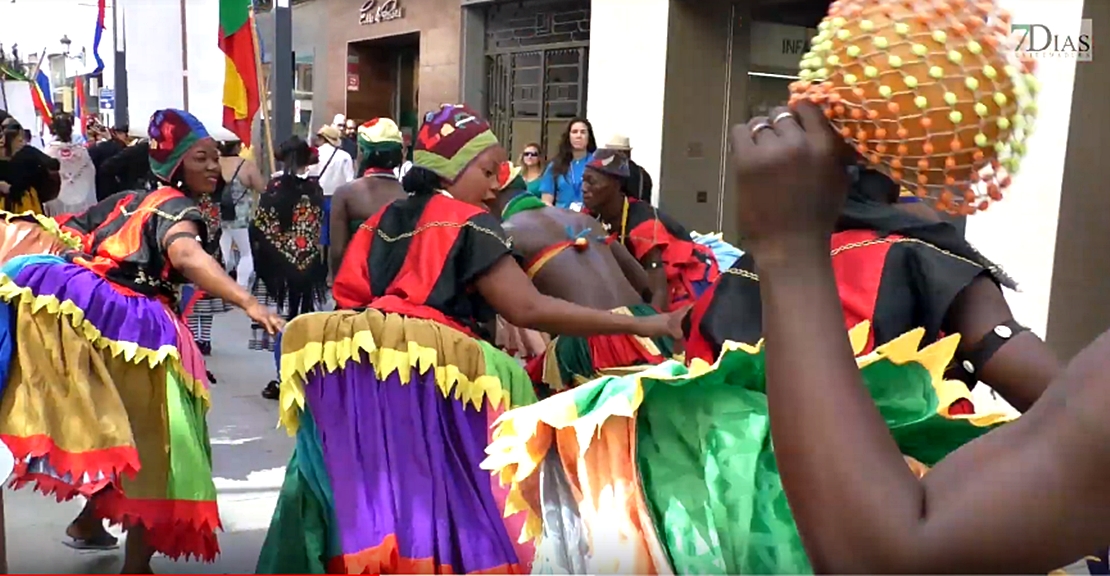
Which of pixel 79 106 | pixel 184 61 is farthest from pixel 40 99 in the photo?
pixel 184 61

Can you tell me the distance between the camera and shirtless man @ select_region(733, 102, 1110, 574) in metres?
0.79

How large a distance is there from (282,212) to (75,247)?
3.36 m

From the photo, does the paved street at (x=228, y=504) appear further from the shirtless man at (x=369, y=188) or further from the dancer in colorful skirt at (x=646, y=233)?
the dancer in colorful skirt at (x=646, y=233)

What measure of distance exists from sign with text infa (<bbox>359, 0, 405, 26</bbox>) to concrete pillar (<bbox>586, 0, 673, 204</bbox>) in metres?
4.41

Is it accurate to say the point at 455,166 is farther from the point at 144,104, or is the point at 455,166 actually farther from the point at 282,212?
the point at 282,212

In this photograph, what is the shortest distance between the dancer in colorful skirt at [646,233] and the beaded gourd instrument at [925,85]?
11.2 feet

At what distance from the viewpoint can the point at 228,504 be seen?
180 inches

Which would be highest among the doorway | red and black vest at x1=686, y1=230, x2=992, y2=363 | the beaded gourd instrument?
the doorway

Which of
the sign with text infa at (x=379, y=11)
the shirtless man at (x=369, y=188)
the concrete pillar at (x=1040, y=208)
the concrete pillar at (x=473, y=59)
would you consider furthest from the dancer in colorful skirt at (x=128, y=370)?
the sign with text infa at (x=379, y=11)

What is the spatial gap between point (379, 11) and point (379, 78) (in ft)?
4.81

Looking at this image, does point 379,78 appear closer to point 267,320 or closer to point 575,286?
point 575,286


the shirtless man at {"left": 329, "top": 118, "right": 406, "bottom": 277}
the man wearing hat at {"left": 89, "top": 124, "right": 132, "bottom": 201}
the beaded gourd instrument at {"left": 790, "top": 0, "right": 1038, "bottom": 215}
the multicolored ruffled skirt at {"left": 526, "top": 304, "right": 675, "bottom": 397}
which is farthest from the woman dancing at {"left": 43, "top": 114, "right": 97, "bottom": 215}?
the beaded gourd instrument at {"left": 790, "top": 0, "right": 1038, "bottom": 215}

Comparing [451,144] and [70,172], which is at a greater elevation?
[451,144]

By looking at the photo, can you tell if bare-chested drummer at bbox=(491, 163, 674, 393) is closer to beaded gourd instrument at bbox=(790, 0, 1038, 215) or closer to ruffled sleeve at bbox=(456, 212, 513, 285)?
ruffled sleeve at bbox=(456, 212, 513, 285)
